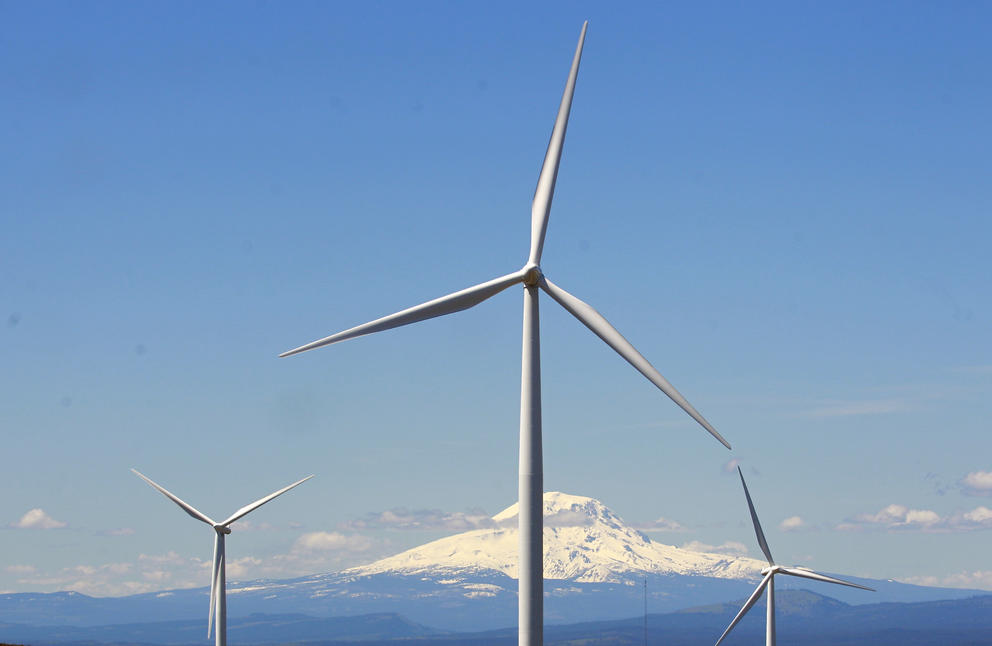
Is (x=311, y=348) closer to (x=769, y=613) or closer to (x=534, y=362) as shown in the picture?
(x=534, y=362)

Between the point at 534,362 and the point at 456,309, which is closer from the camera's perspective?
the point at 534,362

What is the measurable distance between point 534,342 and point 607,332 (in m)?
5.47

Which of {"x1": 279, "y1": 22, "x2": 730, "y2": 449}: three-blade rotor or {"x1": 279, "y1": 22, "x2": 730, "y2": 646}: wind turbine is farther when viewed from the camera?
{"x1": 279, "y1": 22, "x2": 730, "y2": 449}: three-blade rotor

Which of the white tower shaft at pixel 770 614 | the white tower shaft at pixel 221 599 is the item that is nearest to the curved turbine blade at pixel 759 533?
the white tower shaft at pixel 770 614

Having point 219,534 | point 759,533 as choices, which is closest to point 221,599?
point 219,534

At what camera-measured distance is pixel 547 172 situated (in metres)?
53.9

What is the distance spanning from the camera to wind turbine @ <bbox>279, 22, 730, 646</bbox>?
43281 mm

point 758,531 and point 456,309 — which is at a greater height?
point 456,309

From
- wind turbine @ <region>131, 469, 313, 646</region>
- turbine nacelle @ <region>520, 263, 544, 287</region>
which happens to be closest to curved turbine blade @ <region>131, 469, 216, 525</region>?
wind turbine @ <region>131, 469, 313, 646</region>

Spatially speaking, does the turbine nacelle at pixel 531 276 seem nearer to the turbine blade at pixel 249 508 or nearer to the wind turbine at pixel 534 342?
the wind turbine at pixel 534 342

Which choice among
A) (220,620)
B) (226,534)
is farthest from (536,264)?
(226,534)

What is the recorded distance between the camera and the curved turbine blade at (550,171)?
169 feet

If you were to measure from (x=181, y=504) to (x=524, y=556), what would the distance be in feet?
194

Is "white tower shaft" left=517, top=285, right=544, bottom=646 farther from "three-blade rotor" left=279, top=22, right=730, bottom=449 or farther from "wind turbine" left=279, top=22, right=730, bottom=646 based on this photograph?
"three-blade rotor" left=279, top=22, right=730, bottom=449
